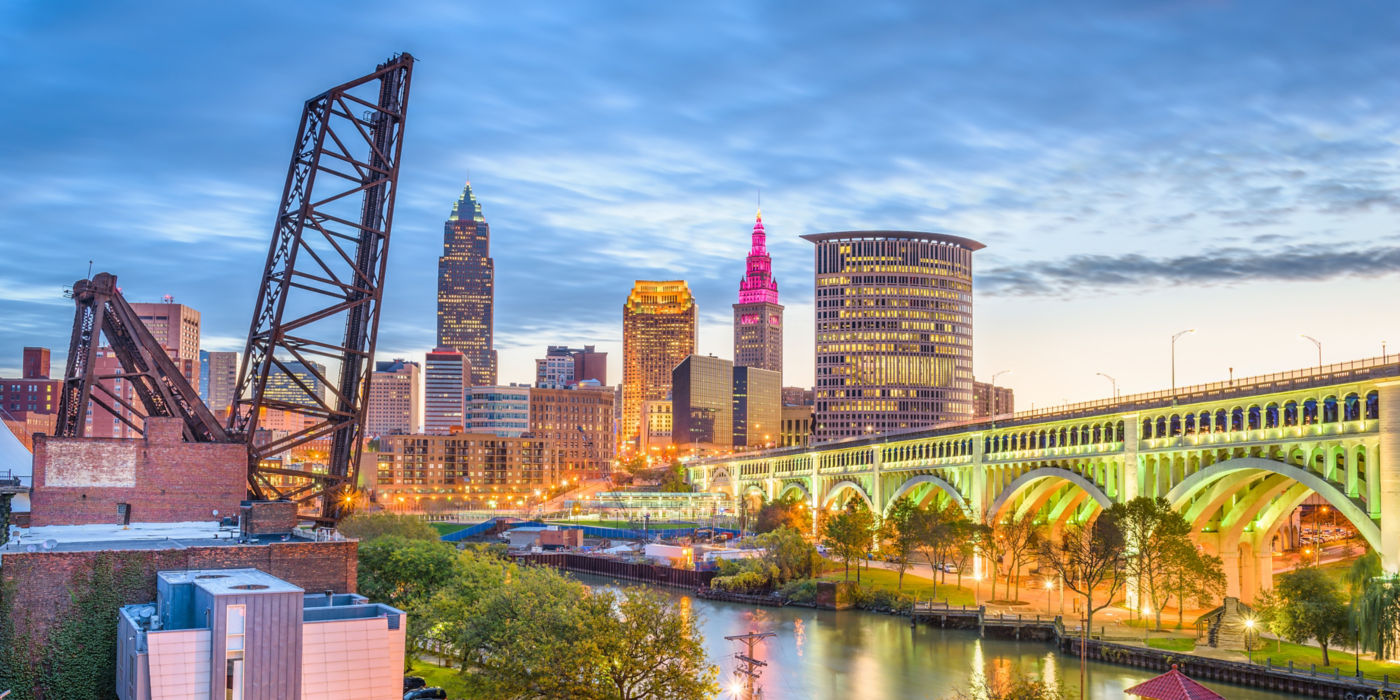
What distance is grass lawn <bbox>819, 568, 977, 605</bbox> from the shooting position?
93938 mm

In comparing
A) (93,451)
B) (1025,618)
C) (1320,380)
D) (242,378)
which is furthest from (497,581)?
(1320,380)

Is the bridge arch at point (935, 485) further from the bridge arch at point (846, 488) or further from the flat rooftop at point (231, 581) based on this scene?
the flat rooftop at point (231, 581)

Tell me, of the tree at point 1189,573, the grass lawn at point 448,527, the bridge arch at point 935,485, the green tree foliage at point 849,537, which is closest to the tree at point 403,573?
the tree at point 1189,573

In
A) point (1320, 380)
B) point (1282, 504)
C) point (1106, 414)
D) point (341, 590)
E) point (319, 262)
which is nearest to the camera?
point (341, 590)

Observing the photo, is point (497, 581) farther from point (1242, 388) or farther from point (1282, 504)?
point (1282, 504)

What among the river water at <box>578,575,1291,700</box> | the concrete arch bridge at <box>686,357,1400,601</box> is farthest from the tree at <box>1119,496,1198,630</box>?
the river water at <box>578,575,1291,700</box>

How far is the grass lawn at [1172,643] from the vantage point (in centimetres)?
6550

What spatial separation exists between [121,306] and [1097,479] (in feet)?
227

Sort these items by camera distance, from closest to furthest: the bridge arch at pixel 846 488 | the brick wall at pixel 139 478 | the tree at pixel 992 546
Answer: the brick wall at pixel 139 478 → the tree at pixel 992 546 → the bridge arch at pixel 846 488

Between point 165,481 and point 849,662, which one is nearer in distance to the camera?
point 165,481

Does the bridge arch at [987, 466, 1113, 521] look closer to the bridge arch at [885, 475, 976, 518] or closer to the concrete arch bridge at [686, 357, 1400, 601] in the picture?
the concrete arch bridge at [686, 357, 1400, 601]

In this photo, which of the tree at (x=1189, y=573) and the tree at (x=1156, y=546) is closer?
the tree at (x=1189, y=573)

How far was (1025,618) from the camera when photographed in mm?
79250

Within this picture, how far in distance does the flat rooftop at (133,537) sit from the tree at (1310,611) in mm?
48286
